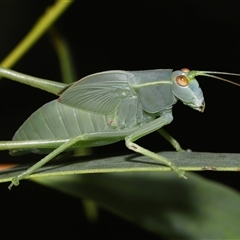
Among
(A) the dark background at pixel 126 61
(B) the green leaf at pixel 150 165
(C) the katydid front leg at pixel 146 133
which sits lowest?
(B) the green leaf at pixel 150 165

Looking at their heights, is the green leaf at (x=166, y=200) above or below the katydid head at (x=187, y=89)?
below

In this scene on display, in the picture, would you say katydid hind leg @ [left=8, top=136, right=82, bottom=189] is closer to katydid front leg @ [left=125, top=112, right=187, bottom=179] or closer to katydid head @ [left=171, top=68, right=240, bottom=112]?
katydid front leg @ [left=125, top=112, right=187, bottom=179]

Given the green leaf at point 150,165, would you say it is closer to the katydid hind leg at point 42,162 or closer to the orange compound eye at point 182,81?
the katydid hind leg at point 42,162

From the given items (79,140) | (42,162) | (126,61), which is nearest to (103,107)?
(79,140)

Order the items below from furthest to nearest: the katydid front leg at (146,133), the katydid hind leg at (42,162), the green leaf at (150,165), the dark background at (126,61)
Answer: the dark background at (126,61), the katydid front leg at (146,133), the katydid hind leg at (42,162), the green leaf at (150,165)

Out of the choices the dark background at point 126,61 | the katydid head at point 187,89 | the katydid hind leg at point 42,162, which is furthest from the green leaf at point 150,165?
the dark background at point 126,61

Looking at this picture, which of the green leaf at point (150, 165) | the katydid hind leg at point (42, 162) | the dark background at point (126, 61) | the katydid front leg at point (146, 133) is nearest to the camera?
the green leaf at point (150, 165)

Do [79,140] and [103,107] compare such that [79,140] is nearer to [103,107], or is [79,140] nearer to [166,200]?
[103,107]

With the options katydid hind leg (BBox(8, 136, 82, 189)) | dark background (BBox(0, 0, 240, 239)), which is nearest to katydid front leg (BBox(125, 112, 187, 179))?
katydid hind leg (BBox(8, 136, 82, 189))
